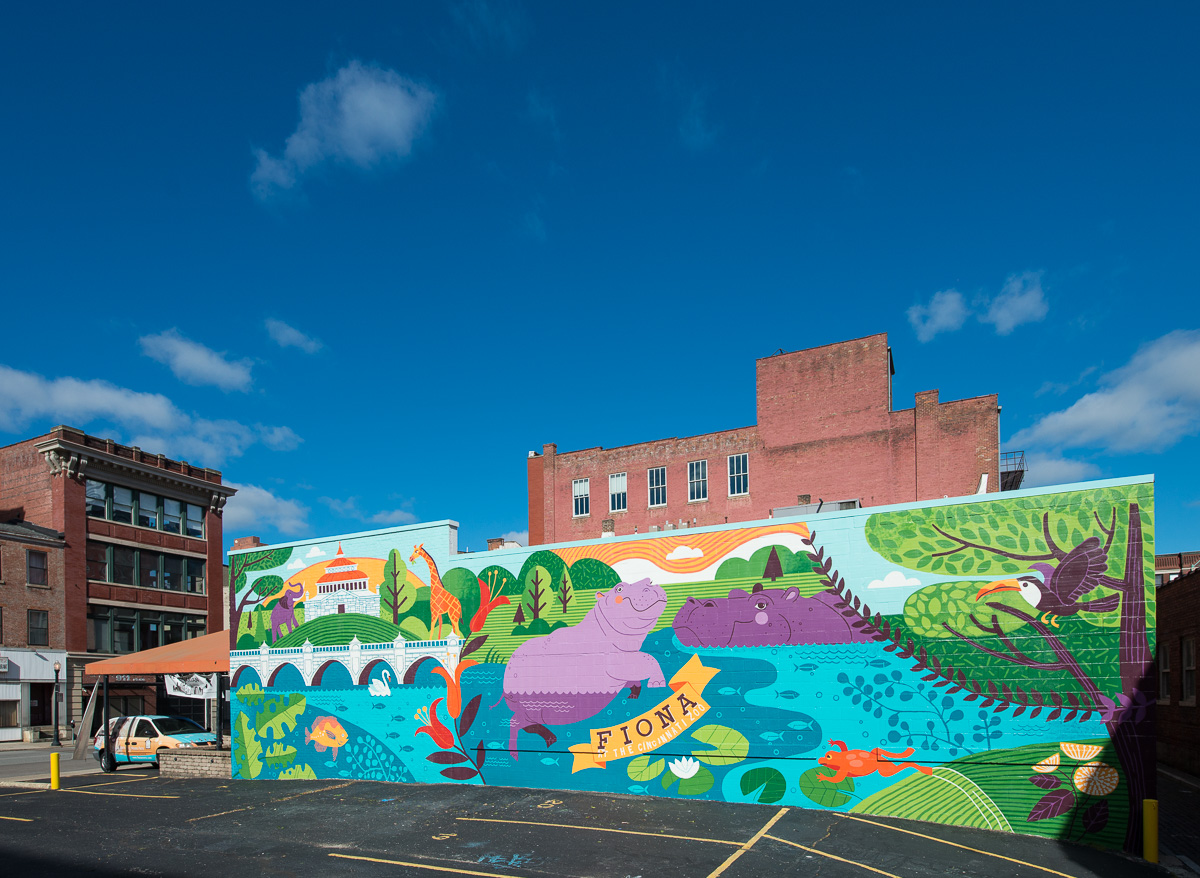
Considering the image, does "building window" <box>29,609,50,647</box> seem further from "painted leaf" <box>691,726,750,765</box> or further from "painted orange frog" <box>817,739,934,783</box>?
"painted orange frog" <box>817,739,934,783</box>

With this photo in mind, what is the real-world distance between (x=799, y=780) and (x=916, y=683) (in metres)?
2.76

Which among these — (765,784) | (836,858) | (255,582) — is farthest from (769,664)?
(255,582)

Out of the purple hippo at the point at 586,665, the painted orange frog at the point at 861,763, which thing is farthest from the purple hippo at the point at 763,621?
the painted orange frog at the point at 861,763

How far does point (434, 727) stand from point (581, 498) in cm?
3134

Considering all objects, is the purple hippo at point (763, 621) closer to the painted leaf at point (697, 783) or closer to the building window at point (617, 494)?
the painted leaf at point (697, 783)

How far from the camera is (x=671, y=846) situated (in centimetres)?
1216

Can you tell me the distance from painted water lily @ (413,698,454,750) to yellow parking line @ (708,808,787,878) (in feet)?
25.0

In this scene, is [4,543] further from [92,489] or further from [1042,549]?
[1042,549]

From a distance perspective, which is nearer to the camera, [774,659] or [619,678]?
[774,659]

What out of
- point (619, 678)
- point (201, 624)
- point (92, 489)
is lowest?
point (201, 624)

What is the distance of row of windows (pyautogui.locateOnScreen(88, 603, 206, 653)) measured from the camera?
4084 centimetres

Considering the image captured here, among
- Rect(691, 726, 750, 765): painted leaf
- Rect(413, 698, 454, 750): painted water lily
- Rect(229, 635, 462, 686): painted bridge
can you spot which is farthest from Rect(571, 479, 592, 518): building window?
Rect(691, 726, 750, 765): painted leaf

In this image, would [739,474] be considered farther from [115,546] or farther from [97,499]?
[97,499]

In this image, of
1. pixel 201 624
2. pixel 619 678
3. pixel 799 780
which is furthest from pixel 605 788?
pixel 201 624
